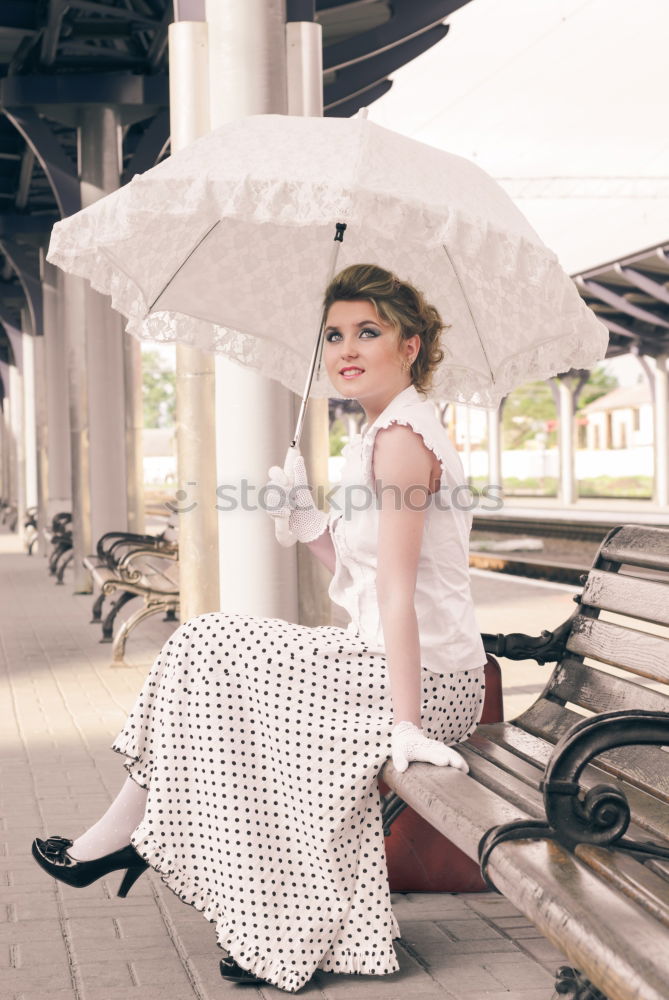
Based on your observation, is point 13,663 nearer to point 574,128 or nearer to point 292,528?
point 292,528

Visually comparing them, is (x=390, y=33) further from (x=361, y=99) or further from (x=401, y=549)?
(x=401, y=549)

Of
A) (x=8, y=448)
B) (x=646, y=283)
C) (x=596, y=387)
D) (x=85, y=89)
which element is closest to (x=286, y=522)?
(x=85, y=89)

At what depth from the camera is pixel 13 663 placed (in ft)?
26.9

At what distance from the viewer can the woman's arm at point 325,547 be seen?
3.37 meters

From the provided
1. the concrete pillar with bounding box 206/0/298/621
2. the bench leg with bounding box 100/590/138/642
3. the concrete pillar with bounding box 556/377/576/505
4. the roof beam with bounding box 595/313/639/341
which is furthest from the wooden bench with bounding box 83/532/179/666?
the concrete pillar with bounding box 556/377/576/505

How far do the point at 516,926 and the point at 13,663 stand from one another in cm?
557

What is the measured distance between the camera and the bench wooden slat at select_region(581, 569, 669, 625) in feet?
10.4

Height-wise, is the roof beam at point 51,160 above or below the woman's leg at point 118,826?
above

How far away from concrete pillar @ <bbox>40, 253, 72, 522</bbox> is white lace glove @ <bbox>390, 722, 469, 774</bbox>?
1791 centimetres

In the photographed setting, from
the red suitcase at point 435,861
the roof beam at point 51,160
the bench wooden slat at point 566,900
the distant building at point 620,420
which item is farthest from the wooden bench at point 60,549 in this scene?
the distant building at point 620,420

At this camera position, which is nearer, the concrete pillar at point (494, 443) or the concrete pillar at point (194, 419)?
the concrete pillar at point (194, 419)

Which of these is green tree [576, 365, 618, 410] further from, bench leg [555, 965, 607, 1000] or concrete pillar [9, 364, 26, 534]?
bench leg [555, 965, 607, 1000]

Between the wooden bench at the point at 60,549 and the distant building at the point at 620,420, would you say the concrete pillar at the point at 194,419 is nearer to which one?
the wooden bench at the point at 60,549

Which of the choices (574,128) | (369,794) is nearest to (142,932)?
(369,794)
